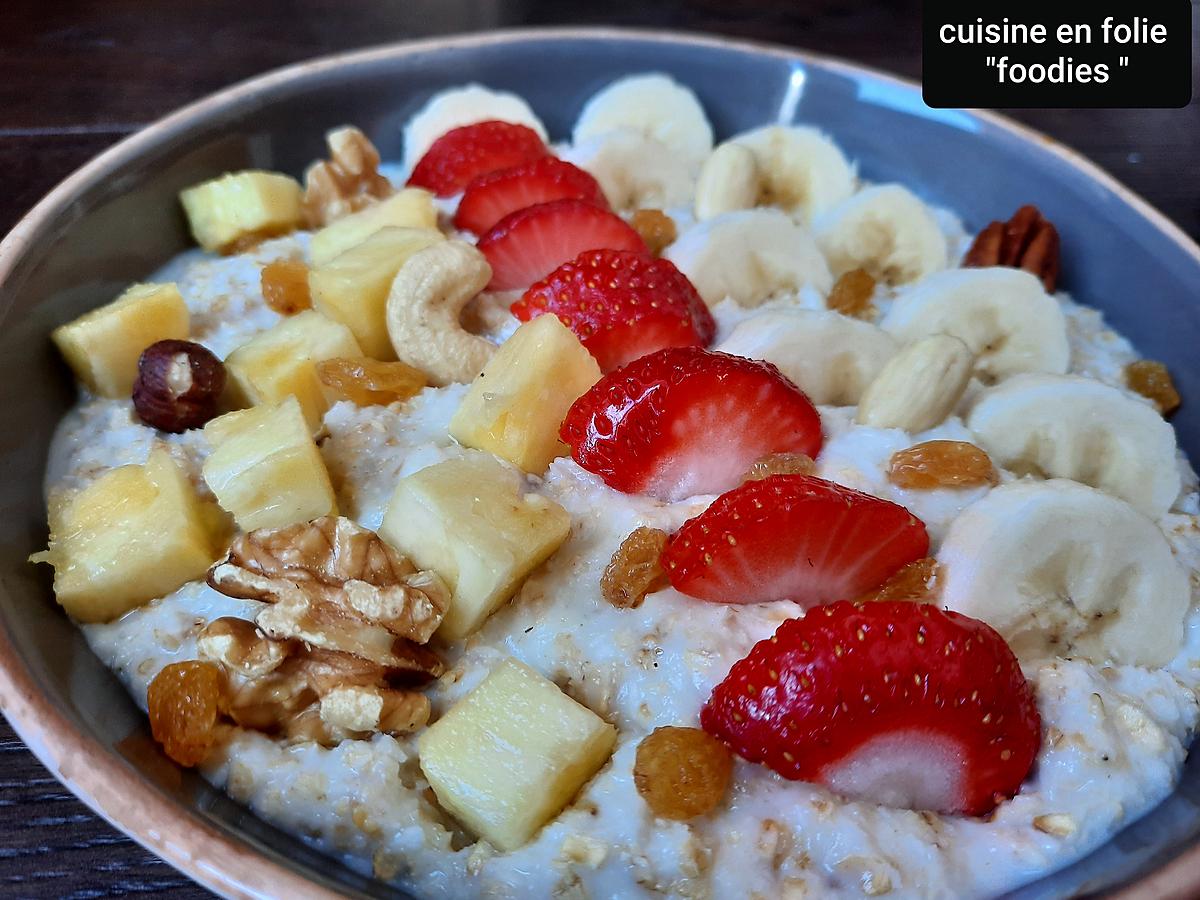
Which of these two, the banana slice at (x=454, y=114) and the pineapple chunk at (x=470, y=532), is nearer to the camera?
the pineapple chunk at (x=470, y=532)

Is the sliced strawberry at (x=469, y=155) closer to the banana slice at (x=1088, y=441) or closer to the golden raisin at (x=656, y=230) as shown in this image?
the golden raisin at (x=656, y=230)

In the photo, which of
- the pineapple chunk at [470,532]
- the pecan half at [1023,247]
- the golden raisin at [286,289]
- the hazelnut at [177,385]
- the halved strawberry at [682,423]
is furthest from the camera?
the pecan half at [1023,247]

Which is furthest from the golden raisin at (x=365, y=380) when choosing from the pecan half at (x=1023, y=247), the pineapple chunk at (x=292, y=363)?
the pecan half at (x=1023, y=247)

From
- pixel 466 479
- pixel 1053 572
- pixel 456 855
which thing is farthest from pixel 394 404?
pixel 1053 572

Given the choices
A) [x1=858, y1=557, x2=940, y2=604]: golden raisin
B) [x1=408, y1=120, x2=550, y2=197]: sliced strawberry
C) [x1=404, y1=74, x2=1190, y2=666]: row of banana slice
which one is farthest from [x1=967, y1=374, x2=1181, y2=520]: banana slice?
[x1=408, y1=120, x2=550, y2=197]: sliced strawberry

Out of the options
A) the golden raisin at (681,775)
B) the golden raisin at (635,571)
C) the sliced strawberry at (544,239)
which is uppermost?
the sliced strawberry at (544,239)

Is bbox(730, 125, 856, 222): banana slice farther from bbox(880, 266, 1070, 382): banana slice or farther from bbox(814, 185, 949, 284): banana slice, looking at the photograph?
bbox(880, 266, 1070, 382): banana slice

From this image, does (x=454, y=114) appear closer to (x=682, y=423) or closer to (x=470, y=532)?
(x=682, y=423)
